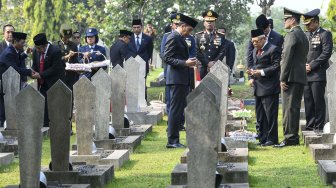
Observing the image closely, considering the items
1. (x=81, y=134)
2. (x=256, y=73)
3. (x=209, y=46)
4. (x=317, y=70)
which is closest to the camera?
(x=81, y=134)

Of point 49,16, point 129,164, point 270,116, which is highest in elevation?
point 49,16

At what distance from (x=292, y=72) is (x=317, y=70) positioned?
3.84ft

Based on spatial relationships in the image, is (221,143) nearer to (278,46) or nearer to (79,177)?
(79,177)

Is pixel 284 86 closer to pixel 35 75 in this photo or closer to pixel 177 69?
pixel 177 69

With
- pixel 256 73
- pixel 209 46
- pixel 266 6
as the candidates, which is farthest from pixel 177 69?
pixel 266 6

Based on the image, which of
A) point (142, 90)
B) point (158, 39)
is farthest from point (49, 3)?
point (142, 90)

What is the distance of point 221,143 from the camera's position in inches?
528

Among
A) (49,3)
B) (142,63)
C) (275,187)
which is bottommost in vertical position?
(275,187)

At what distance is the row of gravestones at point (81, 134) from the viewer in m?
10.9

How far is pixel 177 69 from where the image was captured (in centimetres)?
1631

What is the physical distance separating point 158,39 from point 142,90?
18144mm

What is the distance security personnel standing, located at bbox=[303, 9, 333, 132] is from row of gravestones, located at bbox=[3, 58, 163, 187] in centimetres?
304

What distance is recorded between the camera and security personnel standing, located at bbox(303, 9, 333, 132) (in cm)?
1708

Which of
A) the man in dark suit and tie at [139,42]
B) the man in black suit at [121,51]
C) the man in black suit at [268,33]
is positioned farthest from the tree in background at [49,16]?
the man in black suit at [268,33]
